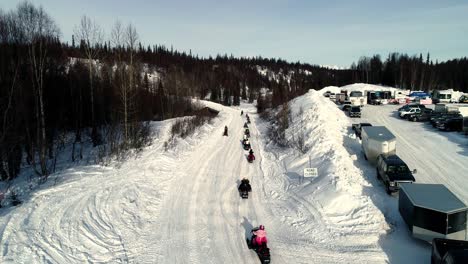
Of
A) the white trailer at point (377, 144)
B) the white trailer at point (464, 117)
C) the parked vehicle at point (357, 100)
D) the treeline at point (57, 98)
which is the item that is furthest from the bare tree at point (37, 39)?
the parked vehicle at point (357, 100)

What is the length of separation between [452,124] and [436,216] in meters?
27.8

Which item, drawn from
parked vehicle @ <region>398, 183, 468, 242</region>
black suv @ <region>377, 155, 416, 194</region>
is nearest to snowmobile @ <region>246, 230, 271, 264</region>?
parked vehicle @ <region>398, 183, 468, 242</region>

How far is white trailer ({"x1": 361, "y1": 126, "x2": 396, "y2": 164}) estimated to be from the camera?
2175 cm

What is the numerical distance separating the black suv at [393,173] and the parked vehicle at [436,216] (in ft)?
14.1

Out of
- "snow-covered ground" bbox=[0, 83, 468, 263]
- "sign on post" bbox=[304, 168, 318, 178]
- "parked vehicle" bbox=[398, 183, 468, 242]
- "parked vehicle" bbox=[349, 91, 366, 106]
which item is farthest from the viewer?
"parked vehicle" bbox=[349, 91, 366, 106]

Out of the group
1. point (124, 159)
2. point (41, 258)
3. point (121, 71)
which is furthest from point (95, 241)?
point (121, 71)

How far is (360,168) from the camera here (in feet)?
72.0

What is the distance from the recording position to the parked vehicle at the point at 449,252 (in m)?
8.48

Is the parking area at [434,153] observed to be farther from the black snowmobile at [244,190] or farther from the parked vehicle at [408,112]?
the black snowmobile at [244,190]

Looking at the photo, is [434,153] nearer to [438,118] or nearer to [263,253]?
[438,118]

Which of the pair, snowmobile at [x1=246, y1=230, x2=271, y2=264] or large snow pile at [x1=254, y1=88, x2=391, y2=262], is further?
large snow pile at [x1=254, y1=88, x2=391, y2=262]

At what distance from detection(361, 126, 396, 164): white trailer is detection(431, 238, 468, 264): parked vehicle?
12394 mm

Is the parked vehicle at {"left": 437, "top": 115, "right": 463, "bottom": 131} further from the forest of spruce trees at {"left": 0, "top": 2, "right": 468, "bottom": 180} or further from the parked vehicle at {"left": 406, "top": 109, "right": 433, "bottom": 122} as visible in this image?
the forest of spruce trees at {"left": 0, "top": 2, "right": 468, "bottom": 180}

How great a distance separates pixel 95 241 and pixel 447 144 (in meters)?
30.2
